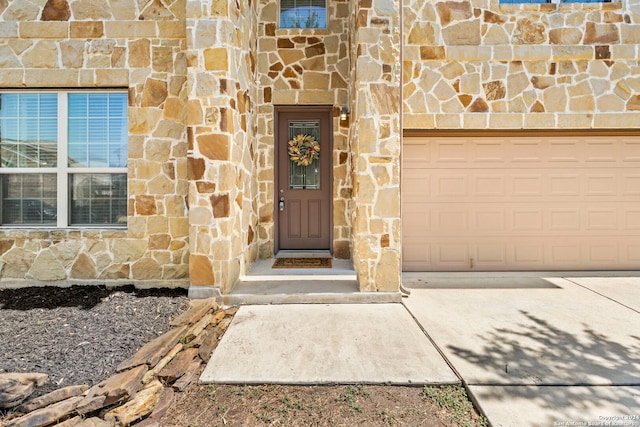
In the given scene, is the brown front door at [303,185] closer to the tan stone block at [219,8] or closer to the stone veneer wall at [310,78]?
the stone veneer wall at [310,78]

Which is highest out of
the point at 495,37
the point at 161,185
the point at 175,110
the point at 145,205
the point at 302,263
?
the point at 495,37

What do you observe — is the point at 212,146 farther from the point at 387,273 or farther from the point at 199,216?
the point at 387,273

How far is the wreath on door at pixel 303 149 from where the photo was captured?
5.34m

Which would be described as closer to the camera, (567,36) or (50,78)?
(50,78)

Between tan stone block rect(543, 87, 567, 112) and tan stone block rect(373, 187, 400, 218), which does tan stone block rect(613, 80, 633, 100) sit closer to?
tan stone block rect(543, 87, 567, 112)

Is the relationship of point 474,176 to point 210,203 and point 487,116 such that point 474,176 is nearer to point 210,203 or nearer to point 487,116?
point 487,116

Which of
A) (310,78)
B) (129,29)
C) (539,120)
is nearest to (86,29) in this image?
(129,29)

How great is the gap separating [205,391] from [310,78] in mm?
4689

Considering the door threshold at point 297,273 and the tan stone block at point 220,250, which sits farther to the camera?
the door threshold at point 297,273

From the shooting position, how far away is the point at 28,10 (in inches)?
154

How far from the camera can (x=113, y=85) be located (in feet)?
13.0

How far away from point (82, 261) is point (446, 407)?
443 centimetres

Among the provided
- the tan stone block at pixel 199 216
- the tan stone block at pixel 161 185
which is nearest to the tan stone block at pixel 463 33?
the tan stone block at pixel 199 216

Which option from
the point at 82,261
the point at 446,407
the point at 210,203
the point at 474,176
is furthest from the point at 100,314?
the point at 474,176
